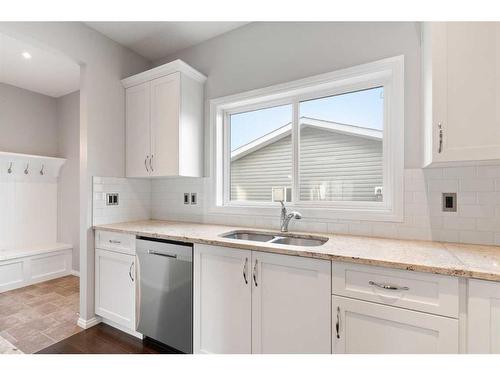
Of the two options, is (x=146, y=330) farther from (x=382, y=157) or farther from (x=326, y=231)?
(x=382, y=157)

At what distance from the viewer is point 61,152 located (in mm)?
3717

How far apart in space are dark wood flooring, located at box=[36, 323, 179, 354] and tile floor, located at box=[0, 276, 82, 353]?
10 centimetres

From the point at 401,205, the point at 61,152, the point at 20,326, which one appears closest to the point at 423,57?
the point at 401,205

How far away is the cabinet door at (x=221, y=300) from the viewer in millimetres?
1520

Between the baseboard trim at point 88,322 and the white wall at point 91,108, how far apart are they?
3 centimetres

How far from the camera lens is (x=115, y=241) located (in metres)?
2.14

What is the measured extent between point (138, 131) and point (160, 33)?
94 centimetres

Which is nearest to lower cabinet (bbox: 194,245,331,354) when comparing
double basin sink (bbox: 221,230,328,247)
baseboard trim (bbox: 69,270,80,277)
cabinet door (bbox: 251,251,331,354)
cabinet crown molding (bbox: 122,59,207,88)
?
cabinet door (bbox: 251,251,331,354)

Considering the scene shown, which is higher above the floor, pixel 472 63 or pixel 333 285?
pixel 472 63

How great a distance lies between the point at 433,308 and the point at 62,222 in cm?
434

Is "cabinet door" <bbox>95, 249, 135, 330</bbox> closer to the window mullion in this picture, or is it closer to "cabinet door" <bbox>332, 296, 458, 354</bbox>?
the window mullion

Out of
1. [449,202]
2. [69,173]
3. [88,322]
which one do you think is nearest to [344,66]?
[449,202]

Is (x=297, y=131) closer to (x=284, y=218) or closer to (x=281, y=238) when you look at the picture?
(x=284, y=218)

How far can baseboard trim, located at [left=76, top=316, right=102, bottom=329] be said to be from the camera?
222cm
